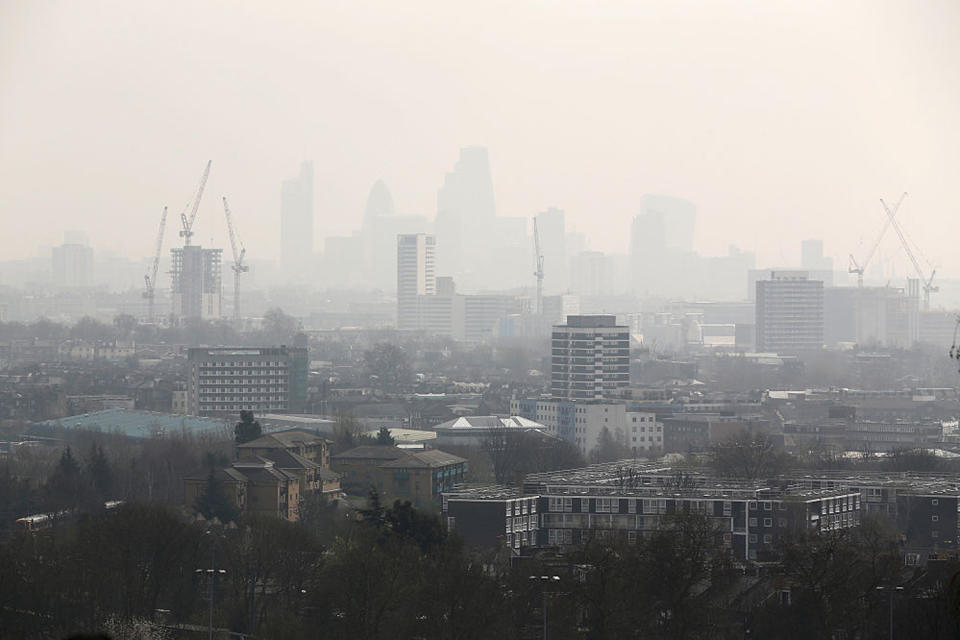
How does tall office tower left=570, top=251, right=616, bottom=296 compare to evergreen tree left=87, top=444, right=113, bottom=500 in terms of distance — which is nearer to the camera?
evergreen tree left=87, top=444, right=113, bottom=500

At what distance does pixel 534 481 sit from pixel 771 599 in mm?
10458

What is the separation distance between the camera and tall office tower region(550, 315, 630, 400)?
55938 millimetres

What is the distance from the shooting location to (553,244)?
178 metres

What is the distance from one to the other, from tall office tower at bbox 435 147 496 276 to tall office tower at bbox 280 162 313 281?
1194 cm

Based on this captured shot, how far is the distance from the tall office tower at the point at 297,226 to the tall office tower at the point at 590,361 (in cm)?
13134

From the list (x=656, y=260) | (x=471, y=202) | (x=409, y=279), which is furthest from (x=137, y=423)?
(x=471, y=202)

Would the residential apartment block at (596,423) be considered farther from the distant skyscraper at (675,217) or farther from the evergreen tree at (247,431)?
the distant skyscraper at (675,217)

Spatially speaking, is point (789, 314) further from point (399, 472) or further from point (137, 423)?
point (399, 472)

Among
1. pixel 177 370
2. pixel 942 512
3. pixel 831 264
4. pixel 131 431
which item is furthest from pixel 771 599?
pixel 831 264

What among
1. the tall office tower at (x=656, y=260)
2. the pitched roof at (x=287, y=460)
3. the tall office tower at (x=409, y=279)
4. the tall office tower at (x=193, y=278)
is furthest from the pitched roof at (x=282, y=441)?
the tall office tower at (x=656, y=260)

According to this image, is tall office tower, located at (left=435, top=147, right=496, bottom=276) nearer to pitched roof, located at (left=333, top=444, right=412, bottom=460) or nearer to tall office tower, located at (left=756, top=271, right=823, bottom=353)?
tall office tower, located at (left=756, top=271, right=823, bottom=353)

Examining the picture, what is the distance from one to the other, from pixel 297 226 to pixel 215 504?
164 m

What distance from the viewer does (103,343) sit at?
307 ft

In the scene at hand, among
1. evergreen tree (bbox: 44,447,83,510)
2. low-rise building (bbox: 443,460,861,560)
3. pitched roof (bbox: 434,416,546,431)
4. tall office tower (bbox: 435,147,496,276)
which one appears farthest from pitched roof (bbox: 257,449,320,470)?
tall office tower (bbox: 435,147,496,276)
